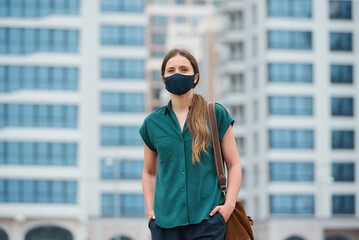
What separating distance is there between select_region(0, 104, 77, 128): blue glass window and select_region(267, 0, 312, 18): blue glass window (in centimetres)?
1877

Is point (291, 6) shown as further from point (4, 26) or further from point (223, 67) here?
point (4, 26)

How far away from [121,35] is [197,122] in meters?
62.5

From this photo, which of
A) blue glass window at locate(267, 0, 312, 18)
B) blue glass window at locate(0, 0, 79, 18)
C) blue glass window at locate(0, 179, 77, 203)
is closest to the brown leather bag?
blue glass window at locate(0, 179, 77, 203)

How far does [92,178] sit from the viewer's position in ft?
213

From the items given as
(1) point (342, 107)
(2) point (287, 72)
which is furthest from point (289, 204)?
(2) point (287, 72)

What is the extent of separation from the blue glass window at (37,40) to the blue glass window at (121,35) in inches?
110

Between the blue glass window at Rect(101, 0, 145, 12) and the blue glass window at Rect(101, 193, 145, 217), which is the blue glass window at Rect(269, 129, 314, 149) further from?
the blue glass window at Rect(101, 0, 145, 12)

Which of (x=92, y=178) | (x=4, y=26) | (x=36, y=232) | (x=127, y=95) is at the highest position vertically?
(x=4, y=26)

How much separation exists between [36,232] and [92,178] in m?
6.03

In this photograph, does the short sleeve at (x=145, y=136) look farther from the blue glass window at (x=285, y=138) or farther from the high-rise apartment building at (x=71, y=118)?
the blue glass window at (x=285, y=138)

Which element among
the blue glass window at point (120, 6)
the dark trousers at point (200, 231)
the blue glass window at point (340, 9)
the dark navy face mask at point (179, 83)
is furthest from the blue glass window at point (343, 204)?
the dark trousers at point (200, 231)

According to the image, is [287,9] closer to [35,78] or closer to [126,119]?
[126,119]

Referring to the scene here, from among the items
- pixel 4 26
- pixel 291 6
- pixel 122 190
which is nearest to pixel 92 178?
pixel 122 190

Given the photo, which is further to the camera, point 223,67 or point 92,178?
point 223,67
